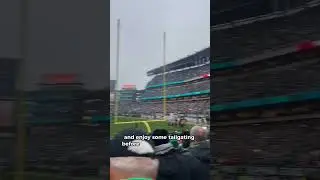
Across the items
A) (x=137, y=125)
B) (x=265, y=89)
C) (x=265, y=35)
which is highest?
(x=265, y=35)

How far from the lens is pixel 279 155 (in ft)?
5.33

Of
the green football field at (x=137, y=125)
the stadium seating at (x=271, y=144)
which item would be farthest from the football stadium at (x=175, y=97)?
the stadium seating at (x=271, y=144)

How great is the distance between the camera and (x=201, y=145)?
1.69 meters

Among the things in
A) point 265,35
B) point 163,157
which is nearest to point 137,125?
point 163,157

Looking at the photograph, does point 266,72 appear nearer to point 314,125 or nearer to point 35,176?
point 314,125

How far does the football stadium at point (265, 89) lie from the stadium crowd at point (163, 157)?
6cm

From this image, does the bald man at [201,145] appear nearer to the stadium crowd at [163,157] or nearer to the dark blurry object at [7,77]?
the stadium crowd at [163,157]

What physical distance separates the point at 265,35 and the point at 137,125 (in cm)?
49

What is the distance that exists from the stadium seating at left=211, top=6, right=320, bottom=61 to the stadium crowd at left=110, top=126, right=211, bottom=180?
27cm

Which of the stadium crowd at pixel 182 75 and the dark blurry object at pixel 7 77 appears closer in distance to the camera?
the dark blurry object at pixel 7 77

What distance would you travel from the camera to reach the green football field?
1586 mm

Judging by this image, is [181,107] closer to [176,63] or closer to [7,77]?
[176,63]

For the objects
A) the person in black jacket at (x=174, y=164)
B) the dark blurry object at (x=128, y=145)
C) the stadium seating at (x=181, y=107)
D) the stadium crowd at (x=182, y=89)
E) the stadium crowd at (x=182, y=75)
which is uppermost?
the stadium crowd at (x=182, y=75)

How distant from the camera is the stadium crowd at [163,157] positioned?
161cm
